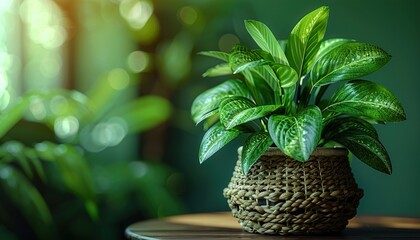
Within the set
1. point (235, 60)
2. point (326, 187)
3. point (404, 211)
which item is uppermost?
point (235, 60)

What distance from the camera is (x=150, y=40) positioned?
104 inches

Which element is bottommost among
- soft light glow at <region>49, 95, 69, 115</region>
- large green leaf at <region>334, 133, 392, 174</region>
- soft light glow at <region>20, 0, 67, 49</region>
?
large green leaf at <region>334, 133, 392, 174</region>

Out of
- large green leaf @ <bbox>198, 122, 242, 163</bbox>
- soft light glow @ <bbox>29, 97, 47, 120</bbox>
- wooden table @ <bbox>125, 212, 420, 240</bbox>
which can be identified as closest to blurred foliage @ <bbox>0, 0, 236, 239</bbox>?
soft light glow @ <bbox>29, 97, 47, 120</bbox>

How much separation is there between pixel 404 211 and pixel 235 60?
1.42 m

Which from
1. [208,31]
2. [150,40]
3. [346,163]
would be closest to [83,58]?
[150,40]

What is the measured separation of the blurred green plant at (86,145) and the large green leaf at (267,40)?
91cm

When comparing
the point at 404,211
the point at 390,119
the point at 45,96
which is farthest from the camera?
the point at 404,211

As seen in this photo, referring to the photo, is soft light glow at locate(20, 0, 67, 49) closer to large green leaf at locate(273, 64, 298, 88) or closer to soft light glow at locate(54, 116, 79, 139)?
soft light glow at locate(54, 116, 79, 139)

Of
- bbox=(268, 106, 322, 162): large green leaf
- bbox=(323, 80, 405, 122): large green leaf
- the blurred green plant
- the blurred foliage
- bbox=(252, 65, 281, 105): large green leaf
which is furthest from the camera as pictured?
the blurred foliage

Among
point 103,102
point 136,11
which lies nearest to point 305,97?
point 103,102

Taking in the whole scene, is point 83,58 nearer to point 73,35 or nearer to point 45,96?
point 73,35

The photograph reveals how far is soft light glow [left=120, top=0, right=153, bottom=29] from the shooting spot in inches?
102

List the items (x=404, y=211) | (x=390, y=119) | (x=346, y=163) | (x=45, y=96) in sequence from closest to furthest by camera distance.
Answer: (x=390, y=119) → (x=346, y=163) → (x=45, y=96) → (x=404, y=211)

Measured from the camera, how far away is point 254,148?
4.39ft
